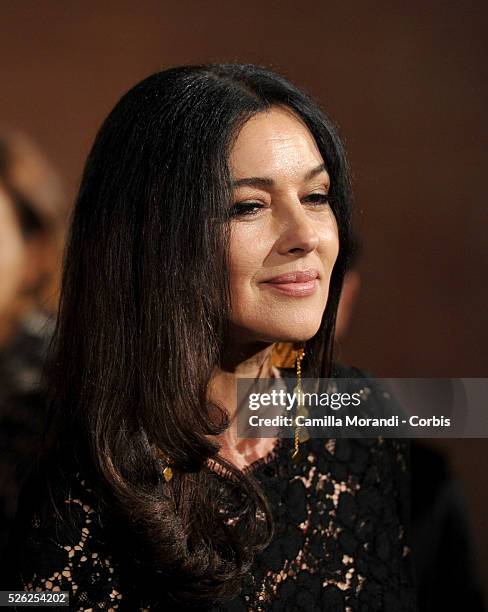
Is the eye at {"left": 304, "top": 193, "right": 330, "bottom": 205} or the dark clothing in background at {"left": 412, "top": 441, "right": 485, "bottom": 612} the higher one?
the eye at {"left": 304, "top": 193, "right": 330, "bottom": 205}

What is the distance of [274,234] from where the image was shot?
3.14ft

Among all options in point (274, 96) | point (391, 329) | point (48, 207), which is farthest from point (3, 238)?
point (274, 96)

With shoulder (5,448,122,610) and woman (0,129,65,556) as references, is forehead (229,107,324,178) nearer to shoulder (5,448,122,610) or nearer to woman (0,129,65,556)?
shoulder (5,448,122,610)

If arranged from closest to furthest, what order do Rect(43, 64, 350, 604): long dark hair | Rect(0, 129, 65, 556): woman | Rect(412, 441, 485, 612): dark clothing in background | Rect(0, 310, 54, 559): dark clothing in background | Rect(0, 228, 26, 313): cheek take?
Rect(43, 64, 350, 604): long dark hair < Rect(0, 310, 54, 559): dark clothing in background < Rect(412, 441, 485, 612): dark clothing in background < Rect(0, 129, 65, 556): woman < Rect(0, 228, 26, 313): cheek

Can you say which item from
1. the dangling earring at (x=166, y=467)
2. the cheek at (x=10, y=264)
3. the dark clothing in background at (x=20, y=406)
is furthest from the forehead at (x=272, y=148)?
the cheek at (x=10, y=264)

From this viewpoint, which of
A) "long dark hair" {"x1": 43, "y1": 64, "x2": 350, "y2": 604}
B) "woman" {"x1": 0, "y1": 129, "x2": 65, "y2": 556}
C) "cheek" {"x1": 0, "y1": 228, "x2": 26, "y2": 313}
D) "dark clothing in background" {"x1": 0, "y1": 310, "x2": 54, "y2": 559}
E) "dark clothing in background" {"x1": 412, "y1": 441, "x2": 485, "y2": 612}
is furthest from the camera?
"cheek" {"x1": 0, "y1": 228, "x2": 26, "y2": 313}

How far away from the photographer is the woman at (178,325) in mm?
947

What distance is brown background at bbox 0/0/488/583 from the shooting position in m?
1.67

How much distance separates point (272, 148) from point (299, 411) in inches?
15.3

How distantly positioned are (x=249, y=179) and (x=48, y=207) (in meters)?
1.02

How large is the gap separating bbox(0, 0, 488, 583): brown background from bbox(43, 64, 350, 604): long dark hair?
0.75 m

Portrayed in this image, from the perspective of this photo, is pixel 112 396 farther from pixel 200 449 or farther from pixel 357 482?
pixel 357 482

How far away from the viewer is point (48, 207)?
1863 millimetres

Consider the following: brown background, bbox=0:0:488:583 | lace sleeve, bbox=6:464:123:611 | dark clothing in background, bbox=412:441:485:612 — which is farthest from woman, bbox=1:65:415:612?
brown background, bbox=0:0:488:583
